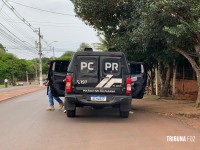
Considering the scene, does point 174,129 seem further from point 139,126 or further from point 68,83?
point 68,83

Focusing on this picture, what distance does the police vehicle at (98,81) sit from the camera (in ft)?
39.0

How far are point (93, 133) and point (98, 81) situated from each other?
269 cm

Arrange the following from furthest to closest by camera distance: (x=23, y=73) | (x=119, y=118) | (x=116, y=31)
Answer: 1. (x=23, y=73)
2. (x=116, y=31)
3. (x=119, y=118)

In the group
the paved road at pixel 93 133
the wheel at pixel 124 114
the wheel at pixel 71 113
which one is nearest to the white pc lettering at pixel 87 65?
the wheel at pixel 71 113

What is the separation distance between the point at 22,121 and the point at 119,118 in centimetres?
312

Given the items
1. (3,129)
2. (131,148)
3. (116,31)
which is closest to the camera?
(131,148)

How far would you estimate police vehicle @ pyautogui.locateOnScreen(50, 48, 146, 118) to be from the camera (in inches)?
468

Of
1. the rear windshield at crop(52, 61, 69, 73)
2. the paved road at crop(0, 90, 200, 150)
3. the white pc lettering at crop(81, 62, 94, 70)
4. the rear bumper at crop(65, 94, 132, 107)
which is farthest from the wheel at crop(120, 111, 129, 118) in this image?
the rear windshield at crop(52, 61, 69, 73)

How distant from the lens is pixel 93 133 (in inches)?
375

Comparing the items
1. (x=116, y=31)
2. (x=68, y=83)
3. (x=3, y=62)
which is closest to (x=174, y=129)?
(x=68, y=83)

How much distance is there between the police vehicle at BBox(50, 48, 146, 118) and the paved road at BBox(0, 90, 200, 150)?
25.0 inches

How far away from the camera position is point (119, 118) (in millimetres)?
12688

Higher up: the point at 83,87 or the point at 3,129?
the point at 83,87

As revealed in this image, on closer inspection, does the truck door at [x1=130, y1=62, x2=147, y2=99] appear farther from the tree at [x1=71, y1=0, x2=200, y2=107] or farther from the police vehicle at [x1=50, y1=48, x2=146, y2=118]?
the police vehicle at [x1=50, y1=48, x2=146, y2=118]
